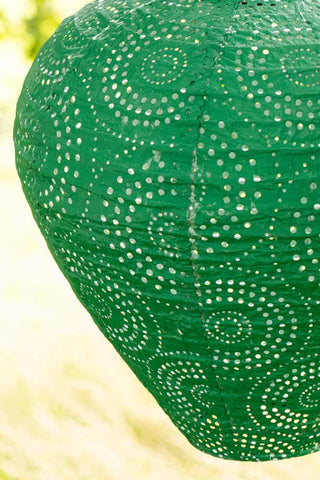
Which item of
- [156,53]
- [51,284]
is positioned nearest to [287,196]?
[156,53]

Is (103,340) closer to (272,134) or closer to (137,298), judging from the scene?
(137,298)

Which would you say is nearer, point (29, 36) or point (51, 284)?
point (51, 284)

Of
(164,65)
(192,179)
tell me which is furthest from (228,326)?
(164,65)

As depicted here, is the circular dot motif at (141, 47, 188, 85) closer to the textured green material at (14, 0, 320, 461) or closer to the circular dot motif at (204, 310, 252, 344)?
the textured green material at (14, 0, 320, 461)

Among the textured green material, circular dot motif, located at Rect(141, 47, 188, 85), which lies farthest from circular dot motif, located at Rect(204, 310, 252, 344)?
circular dot motif, located at Rect(141, 47, 188, 85)

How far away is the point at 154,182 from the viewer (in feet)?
3.61

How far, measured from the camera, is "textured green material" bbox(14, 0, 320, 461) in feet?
3.51

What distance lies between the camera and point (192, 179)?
1079mm

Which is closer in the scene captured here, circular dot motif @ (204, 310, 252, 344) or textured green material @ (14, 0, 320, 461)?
textured green material @ (14, 0, 320, 461)

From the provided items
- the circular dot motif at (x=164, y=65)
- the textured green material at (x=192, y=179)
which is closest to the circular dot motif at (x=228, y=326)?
the textured green material at (x=192, y=179)

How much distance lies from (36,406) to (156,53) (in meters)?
0.88

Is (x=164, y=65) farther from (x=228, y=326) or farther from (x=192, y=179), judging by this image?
(x=228, y=326)

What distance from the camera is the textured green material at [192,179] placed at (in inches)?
42.2

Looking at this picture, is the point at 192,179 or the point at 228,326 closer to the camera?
the point at 192,179
